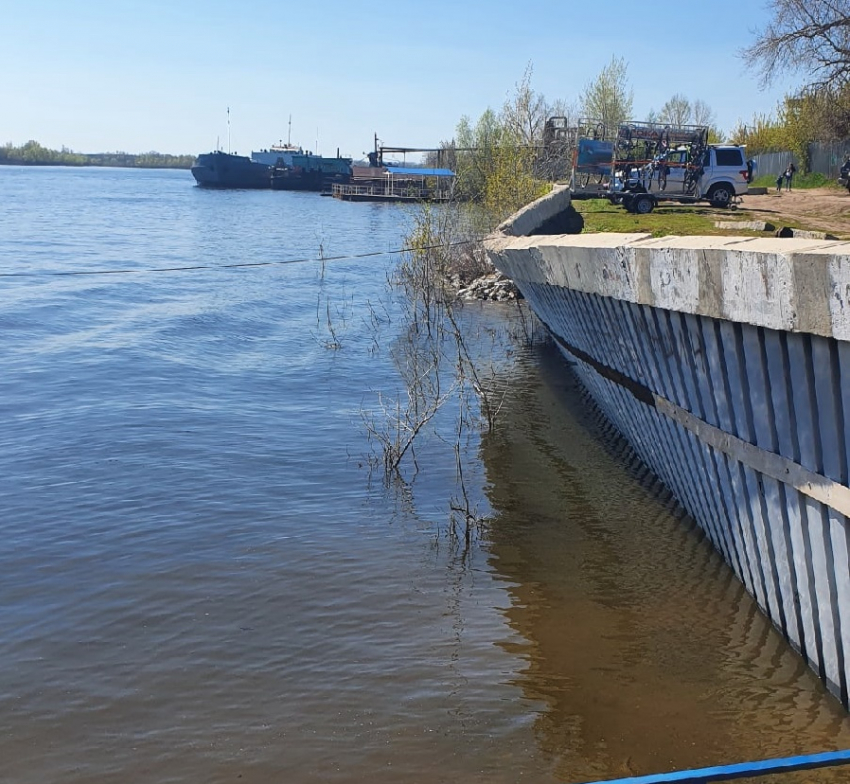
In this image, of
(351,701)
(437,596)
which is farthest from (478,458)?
(351,701)

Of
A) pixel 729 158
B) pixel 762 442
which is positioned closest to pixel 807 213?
pixel 729 158

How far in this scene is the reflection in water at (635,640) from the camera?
5023mm

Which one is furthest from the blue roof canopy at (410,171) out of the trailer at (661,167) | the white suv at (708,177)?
Result: the white suv at (708,177)

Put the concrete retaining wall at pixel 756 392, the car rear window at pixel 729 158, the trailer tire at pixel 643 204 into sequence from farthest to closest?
1. the car rear window at pixel 729 158
2. the trailer tire at pixel 643 204
3. the concrete retaining wall at pixel 756 392

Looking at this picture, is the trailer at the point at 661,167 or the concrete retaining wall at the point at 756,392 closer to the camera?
the concrete retaining wall at the point at 756,392

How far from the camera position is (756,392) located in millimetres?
5023

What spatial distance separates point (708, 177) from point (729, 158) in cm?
78

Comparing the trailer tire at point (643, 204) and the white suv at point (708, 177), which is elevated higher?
the white suv at point (708, 177)

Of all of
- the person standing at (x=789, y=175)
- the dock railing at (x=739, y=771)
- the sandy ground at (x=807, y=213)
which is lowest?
the dock railing at (x=739, y=771)

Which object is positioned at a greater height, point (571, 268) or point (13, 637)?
point (571, 268)

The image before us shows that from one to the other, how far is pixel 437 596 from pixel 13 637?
2.93 meters

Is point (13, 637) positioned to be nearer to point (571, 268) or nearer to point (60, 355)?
point (571, 268)

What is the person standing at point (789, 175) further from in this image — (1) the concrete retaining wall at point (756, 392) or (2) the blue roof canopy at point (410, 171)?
(2) the blue roof canopy at point (410, 171)

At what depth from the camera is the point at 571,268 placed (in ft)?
27.3
